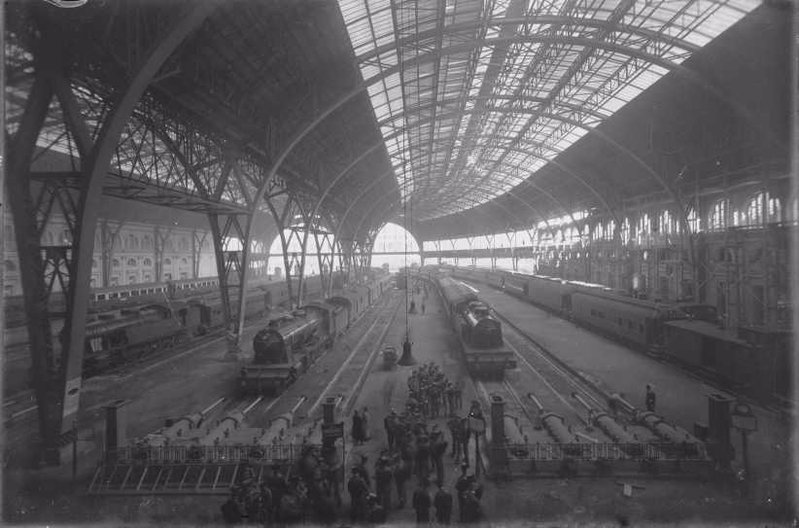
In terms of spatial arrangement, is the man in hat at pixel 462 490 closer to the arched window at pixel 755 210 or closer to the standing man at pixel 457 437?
the standing man at pixel 457 437

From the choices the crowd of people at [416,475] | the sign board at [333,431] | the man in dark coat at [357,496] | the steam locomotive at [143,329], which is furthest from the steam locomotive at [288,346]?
the man in dark coat at [357,496]

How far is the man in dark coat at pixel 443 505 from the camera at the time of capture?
770 centimetres

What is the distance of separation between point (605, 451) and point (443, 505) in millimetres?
4432

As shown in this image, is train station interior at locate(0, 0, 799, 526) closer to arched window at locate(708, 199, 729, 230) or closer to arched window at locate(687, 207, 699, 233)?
arched window at locate(708, 199, 729, 230)

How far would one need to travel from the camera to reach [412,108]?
1171 inches

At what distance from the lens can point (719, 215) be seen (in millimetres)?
26453

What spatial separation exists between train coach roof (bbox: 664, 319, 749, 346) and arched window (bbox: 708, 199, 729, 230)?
29.4 feet

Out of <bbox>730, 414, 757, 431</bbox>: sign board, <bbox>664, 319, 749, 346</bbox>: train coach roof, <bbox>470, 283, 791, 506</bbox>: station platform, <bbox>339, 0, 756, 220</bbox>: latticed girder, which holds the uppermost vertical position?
<bbox>339, 0, 756, 220</bbox>: latticed girder

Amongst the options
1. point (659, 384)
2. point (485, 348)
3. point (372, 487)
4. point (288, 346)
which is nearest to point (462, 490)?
point (372, 487)

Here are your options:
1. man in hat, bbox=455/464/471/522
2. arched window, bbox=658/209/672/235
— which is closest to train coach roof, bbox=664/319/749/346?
man in hat, bbox=455/464/471/522

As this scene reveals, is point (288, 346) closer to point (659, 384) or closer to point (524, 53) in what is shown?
point (659, 384)

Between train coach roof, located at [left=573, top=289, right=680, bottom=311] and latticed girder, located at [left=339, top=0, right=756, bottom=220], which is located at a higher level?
latticed girder, located at [left=339, top=0, right=756, bottom=220]

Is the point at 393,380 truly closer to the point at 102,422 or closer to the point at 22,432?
the point at 102,422

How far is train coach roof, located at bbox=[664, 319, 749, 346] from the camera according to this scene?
16.1 meters
